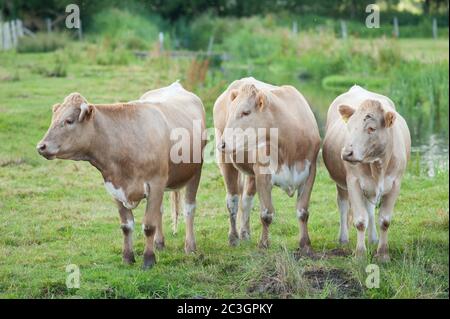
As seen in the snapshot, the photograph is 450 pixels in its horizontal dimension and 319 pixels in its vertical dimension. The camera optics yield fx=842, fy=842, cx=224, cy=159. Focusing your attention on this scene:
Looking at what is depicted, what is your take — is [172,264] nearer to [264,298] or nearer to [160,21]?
[264,298]

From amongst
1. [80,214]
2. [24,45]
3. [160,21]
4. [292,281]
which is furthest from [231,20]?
[292,281]

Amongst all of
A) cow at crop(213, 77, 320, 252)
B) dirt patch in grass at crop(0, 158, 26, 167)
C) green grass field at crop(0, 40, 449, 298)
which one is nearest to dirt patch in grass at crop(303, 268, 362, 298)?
green grass field at crop(0, 40, 449, 298)

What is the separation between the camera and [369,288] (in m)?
7.12

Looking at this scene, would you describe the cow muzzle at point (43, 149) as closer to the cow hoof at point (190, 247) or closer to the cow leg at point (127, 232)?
the cow leg at point (127, 232)

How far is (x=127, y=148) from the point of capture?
7.73 m

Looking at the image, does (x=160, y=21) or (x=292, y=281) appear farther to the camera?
(x=160, y=21)

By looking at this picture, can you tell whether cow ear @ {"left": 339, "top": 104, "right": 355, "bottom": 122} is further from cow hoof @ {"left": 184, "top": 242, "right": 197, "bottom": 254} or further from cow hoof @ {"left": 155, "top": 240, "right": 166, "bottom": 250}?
cow hoof @ {"left": 155, "top": 240, "right": 166, "bottom": 250}

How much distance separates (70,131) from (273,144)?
2022 millimetres

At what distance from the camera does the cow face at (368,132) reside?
739 centimetres

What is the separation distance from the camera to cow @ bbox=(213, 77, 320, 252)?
8079 millimetres

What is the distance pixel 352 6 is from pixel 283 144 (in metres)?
33.1

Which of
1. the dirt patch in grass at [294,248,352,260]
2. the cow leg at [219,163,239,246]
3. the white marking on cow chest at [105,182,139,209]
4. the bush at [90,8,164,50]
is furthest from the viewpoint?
the bush at [90,8,164,50]

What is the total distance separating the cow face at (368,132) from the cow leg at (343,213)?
1328 mm

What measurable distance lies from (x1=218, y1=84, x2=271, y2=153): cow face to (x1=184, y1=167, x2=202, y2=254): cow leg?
2.75 ft
